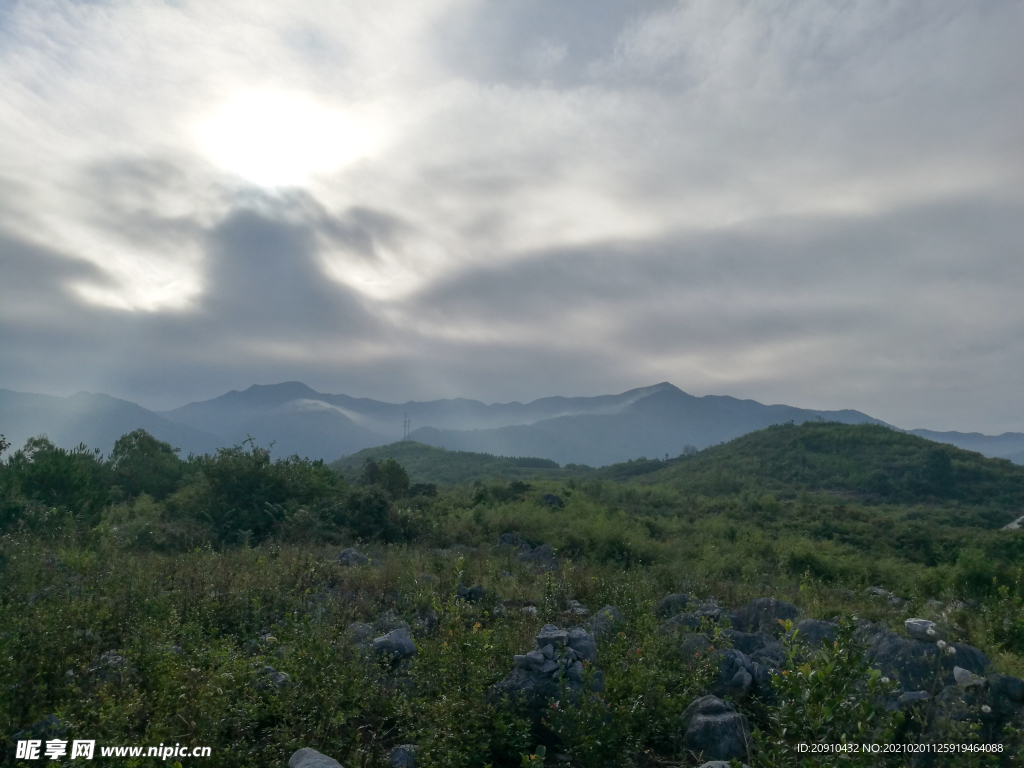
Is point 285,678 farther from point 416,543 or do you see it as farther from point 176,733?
point 416,543

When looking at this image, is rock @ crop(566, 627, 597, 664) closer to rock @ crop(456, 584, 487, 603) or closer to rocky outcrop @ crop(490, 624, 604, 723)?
rocky outcrop @ crop(490, 624, 604, 723)

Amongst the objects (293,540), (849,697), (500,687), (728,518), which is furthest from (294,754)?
(728,518)

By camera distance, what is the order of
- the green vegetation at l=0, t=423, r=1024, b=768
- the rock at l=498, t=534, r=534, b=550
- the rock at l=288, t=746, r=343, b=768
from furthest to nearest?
the rock at l=498, t=534, r=534, b=550 < the green vegetation at l=0, t=423, r=1024, b=768 < the rock at l=288, t=746, r=343, b=768

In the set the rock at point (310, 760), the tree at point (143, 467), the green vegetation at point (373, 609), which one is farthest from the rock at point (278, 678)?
the tree at point (143, 467)

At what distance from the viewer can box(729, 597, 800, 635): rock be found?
361 inches

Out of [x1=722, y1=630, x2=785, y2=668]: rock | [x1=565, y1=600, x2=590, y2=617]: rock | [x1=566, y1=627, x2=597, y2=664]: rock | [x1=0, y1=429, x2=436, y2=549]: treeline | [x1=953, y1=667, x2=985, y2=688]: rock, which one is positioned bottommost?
[x1=565, y1=600, x2=590, y2=617]: rock

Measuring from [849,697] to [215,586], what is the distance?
818 cm

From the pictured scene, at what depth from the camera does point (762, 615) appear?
9453 millimetres

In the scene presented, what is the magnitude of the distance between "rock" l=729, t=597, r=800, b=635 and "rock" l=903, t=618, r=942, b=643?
6.68 ft

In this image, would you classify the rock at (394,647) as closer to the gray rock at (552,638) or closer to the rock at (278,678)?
the rock at (278,678)

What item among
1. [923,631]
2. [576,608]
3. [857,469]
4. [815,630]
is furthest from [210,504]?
[857,469]

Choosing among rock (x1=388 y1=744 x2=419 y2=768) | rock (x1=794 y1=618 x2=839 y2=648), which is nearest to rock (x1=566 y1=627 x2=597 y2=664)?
rock (x1=388 y1=744 x2=419 y2=768)

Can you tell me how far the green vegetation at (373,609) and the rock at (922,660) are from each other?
2.95ft

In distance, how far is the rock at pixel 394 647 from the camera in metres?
6.82
